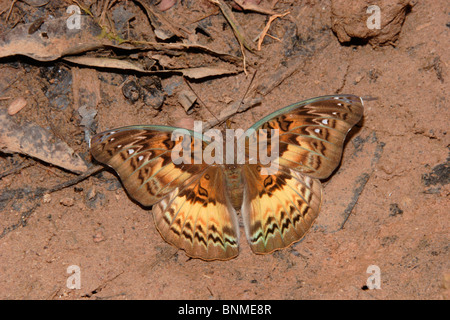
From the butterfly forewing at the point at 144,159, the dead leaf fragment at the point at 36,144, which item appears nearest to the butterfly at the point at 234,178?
the butterfly forewing at the point at 144,159

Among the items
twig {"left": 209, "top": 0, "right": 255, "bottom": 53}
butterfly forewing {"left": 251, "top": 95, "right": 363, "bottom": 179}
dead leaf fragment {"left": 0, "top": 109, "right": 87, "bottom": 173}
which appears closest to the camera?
butterfly forewing {"left": 251, "top": 95, "right": 363, "bottom": 179}

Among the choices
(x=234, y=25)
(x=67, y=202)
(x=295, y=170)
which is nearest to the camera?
(x=295, y=170)

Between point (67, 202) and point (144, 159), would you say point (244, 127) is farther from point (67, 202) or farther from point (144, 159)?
point (67, 202)

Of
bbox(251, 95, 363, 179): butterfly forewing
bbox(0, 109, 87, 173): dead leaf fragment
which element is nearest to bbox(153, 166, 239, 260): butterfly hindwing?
bbox(251, 95, 363, 179): butterfly forewing

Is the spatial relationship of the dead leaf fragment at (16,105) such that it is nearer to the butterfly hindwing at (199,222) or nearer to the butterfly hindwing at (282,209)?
the butterfly hindwing at (199,222)

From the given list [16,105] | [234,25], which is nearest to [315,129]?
[234,25]

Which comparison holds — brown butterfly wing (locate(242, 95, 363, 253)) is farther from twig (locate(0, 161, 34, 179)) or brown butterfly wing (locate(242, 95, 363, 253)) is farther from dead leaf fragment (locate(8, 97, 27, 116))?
dead leaf fragment (locate(8, 97, 27, 116))

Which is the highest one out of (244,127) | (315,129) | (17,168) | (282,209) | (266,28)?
(266,28)
